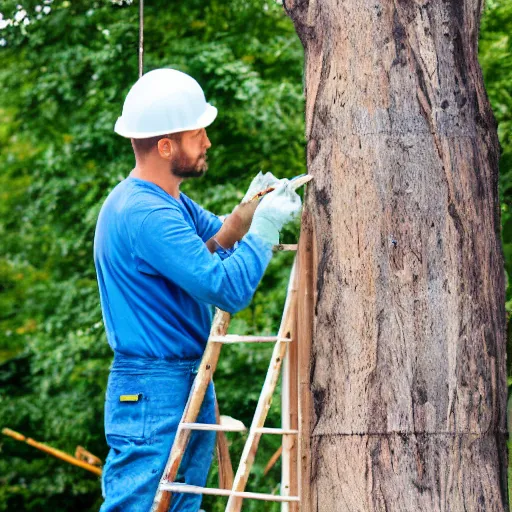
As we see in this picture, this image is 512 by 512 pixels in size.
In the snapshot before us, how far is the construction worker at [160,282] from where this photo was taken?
3408 mm

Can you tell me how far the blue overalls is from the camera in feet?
11.1

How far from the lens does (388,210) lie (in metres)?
3.21

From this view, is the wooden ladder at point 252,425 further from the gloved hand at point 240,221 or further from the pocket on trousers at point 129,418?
the gloved hand at point 240,221

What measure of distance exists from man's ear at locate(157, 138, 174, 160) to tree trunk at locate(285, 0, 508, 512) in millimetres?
523

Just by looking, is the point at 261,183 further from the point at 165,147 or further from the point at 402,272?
the point at 402,272

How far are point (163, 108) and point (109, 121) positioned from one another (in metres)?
4.44

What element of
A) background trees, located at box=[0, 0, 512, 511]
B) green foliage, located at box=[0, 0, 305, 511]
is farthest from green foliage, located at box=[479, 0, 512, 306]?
green foliage, located at box=[0, 0, 305, 511]

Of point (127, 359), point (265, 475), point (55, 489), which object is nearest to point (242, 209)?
point (127, 359)

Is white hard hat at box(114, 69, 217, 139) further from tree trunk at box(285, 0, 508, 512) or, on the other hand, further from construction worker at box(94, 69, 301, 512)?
tree trunk at box(285, 0, 508, 512)

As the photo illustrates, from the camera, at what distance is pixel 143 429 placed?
344 cm

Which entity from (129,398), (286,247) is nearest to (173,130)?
(286,247)

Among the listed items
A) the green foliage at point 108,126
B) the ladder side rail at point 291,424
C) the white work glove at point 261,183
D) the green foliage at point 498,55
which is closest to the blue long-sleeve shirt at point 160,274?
the ladder side rail at point 291,424

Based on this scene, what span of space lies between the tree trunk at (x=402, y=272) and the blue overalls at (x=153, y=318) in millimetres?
327

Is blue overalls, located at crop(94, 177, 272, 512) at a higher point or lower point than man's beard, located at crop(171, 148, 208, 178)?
lower
